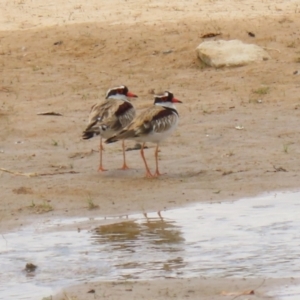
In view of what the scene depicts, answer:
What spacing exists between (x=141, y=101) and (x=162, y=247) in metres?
6.20

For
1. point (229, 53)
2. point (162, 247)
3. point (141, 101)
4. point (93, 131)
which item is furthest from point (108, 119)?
point (229, 53)

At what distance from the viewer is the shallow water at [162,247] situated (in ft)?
26.1

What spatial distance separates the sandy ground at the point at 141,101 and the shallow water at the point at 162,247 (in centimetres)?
37

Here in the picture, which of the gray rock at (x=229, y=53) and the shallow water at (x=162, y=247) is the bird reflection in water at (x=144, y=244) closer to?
the shallow water at (x=162, y=247)

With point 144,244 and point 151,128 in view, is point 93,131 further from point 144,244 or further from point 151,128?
point 144,244

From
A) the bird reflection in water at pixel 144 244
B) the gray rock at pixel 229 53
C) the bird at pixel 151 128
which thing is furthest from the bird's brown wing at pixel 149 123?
the gray rock at pixel 229 53

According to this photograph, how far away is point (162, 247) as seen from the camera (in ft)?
28.7

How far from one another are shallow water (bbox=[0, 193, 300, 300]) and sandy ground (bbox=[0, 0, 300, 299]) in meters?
0.37

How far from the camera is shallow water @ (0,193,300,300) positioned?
26.1 ft

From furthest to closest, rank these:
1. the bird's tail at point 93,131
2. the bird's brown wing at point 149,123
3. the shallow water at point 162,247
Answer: the bird's tail at point 93,131 → the bird's brown wing at point 149,123 → the shallow water at point 162,247

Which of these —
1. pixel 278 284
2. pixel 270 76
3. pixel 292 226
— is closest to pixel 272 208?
pixel 292 226

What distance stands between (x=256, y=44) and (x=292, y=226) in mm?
7559

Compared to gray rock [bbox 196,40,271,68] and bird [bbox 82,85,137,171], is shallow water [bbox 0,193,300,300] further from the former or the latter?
gray rock [bbox 196,40,271,68]

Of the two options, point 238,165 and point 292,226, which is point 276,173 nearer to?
point 238,165
